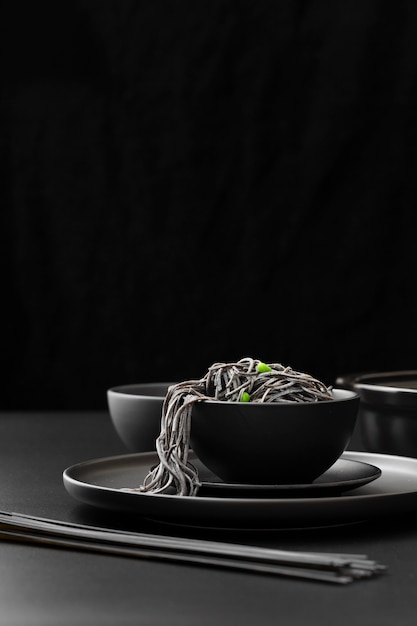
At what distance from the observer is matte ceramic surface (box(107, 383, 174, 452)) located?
0.99 metres

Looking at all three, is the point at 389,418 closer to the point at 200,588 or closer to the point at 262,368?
the point at 262,368

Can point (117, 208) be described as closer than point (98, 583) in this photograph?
No

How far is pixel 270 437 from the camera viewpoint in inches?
29.0

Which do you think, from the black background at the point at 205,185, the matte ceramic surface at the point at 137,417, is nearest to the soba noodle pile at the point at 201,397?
the matte ceramic surface at the point at 137,417

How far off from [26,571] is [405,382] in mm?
551

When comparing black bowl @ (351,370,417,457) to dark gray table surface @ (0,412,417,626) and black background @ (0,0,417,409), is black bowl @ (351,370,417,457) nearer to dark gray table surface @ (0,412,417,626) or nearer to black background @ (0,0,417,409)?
dark gray table surface @ (0,412,417,626)

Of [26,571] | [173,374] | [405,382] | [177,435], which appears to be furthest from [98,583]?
[173,374]

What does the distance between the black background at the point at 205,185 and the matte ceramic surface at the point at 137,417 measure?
162 centimetres

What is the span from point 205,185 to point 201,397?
6.33 ft

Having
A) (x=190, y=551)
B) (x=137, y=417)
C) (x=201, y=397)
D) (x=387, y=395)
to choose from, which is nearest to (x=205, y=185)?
(x=137, y=417)

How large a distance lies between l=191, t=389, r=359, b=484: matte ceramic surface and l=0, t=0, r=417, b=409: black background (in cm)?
189

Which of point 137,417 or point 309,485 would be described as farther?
point 137,417

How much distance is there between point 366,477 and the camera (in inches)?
30.5

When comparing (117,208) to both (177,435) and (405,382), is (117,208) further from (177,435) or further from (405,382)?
(177,435)
